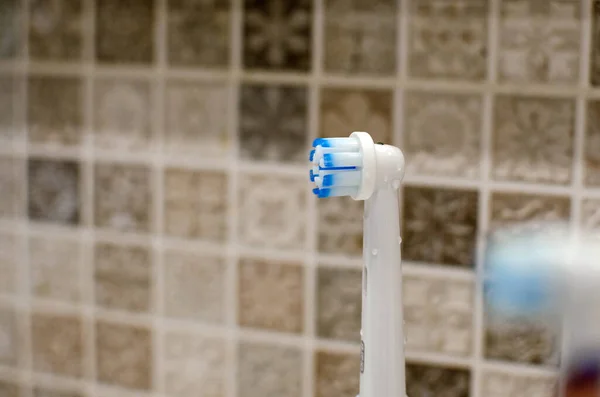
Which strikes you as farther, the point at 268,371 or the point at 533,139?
the point at 268,371

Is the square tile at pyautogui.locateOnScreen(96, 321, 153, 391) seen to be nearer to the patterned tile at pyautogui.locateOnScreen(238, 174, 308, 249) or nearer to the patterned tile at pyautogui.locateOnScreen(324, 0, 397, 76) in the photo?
the patterned tile at pyautogui.locateOnScreen(238, 174, 308, 249)

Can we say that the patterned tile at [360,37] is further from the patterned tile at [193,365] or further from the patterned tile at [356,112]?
the patterned tile at [193,365]

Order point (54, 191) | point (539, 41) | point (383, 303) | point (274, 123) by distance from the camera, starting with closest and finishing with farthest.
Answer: point (383, 303) < point (539, 41) < point (274, 123) < point (54, 191)

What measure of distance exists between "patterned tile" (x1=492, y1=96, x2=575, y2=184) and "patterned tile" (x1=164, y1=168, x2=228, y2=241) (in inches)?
11.8

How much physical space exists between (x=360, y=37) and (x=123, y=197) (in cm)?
34

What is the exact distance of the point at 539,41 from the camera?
26.9 inches

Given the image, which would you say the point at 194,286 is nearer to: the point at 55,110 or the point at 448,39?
the point at 55,110

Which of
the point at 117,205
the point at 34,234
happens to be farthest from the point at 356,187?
the point at 34,234

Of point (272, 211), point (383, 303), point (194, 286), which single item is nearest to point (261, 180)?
point (272, 211)

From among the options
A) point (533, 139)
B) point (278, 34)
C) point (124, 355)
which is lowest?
point (124, 355)

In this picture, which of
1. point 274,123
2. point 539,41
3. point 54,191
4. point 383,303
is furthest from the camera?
point 54,191

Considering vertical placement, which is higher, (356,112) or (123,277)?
(356,112)

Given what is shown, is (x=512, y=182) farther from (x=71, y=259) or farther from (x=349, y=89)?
(x=71, y=259)

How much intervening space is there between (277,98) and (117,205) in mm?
241
